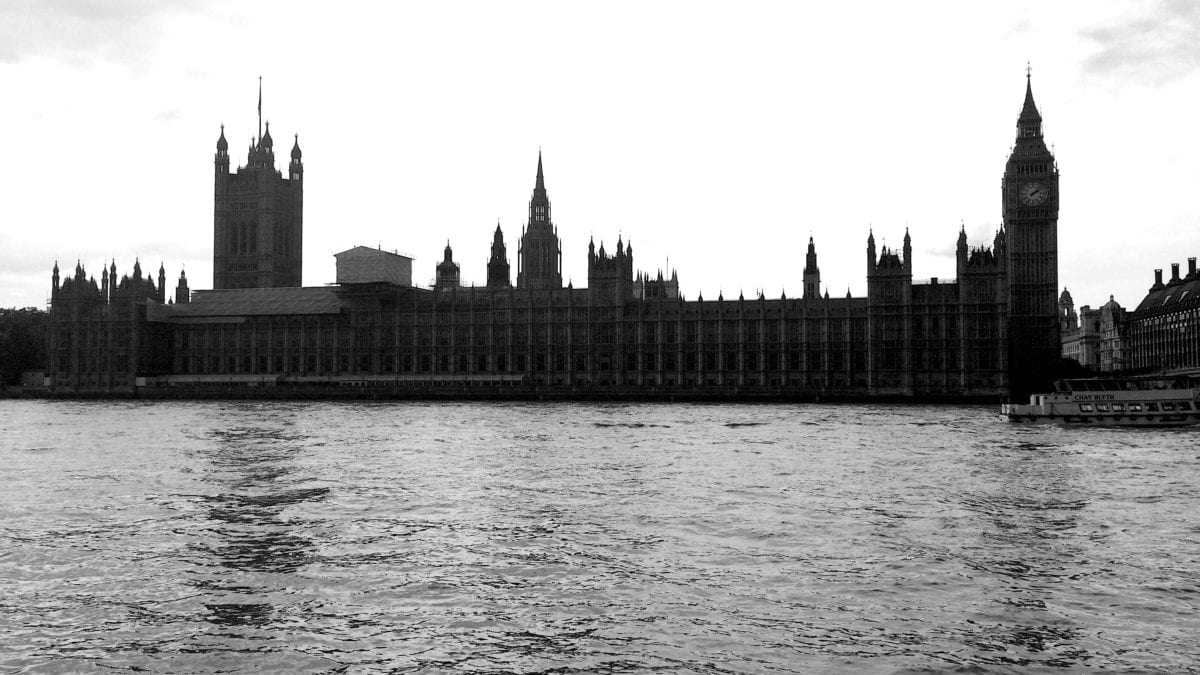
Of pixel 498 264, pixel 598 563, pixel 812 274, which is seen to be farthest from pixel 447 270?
pixel 598 563

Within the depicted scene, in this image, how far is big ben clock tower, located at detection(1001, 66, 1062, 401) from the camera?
122m

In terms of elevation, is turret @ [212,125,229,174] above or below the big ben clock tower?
above

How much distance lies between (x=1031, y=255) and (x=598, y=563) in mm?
117346

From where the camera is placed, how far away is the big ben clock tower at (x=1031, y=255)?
399 ft

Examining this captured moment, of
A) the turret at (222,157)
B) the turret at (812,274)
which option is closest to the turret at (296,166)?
the turret at (222,157)

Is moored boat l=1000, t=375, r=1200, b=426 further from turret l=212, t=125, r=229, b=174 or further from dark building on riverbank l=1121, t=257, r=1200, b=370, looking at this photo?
turret l=212, t=125, r=229, b=174

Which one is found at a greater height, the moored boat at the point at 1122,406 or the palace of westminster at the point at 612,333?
the palace of westminster at the point at 612,333

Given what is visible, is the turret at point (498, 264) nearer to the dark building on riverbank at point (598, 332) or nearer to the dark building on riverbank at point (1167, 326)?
the dark building on riverbank at point (598, 332)

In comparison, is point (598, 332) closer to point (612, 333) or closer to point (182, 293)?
point (612, 333)

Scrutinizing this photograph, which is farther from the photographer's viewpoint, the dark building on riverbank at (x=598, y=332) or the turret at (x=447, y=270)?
the turret at (x=447, y=270)

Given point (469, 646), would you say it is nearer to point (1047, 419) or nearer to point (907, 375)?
point (1047, 419)

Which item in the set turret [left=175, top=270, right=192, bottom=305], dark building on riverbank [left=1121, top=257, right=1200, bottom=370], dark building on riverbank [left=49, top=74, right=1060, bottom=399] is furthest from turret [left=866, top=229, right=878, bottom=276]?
turret [left=175, top=270, right=192, bottom=305]

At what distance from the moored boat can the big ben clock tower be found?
49.9m

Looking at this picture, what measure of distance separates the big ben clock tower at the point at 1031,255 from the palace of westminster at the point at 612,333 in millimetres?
190
